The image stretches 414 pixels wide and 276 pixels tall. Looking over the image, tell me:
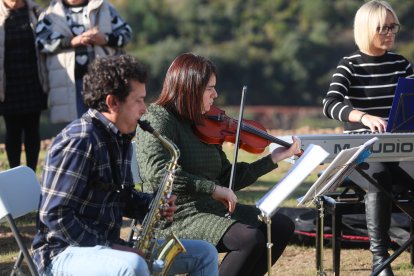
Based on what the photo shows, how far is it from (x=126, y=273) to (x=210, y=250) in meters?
0.58

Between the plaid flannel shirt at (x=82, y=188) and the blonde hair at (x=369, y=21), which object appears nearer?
the plaid flannel shirt at (x=82, y=188)

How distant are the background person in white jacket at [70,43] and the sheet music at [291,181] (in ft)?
10.6

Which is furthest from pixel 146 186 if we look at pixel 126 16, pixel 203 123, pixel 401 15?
pixel 126 16

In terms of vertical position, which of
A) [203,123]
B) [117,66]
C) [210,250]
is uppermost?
[117,66]

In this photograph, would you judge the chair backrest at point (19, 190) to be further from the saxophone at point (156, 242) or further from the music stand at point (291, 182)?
the music stand at point (291, 182)

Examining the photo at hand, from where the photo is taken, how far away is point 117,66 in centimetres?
331

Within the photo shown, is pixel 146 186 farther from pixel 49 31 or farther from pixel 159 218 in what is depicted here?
pixel 49 31

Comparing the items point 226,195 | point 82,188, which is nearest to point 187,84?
point 226,195

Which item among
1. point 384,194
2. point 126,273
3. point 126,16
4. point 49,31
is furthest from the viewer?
point 126,16

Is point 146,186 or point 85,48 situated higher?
point 85,48

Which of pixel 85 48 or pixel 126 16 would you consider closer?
pixel 85 48

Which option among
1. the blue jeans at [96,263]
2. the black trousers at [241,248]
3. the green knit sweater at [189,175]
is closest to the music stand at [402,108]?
the green knit sweater at [189,175]

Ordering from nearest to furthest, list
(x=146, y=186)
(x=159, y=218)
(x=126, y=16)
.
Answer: (x=159, y=218), (x=146, y=186), (x=126, y=16)

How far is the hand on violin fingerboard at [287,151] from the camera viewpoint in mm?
4156
